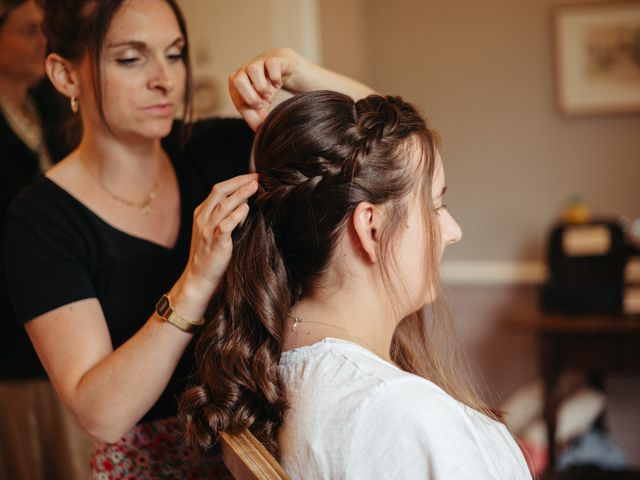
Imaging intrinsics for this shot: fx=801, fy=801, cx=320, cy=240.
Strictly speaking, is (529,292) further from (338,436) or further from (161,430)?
(338,436)

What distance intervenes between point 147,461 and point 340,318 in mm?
469

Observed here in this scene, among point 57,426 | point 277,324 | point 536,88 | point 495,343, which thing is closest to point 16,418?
point 57,426

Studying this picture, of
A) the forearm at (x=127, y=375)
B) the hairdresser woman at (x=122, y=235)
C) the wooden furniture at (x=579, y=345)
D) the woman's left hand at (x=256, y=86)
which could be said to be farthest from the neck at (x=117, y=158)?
the wooden furniture at (x=579, y=345)

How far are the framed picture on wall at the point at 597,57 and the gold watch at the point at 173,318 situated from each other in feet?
8.41

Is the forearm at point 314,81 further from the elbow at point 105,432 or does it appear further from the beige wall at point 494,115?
the beige wall at point 494,115

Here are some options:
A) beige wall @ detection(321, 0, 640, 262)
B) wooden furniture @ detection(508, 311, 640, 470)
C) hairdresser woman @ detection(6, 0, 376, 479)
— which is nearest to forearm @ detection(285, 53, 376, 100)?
hairdresser woman @ detection(6, 0, 376, 479)

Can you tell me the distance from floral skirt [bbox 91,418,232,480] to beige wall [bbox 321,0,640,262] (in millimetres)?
2149

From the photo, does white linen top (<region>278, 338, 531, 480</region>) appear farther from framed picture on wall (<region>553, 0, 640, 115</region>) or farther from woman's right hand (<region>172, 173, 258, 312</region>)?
framed picture on wall (<region>553, 0, 640, 115</region>)

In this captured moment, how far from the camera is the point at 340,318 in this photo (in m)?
1.14

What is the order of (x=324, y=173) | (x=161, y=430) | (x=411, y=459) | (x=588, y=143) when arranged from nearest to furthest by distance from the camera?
(x=411, y=459), (x=324, y=173), (x=161, y=430), (x=588, y=143)

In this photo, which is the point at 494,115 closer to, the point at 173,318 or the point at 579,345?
the point at 579,345

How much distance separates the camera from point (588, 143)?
3.33 m

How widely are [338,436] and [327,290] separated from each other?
0.24 meters

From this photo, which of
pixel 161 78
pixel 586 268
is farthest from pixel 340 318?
pixel 586 268
